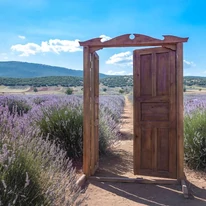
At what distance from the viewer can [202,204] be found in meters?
4.41

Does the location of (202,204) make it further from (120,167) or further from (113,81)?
(113,81)

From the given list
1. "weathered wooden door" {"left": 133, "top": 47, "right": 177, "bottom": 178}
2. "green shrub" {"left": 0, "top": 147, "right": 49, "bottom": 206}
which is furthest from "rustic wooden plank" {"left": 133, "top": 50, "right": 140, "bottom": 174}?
"green shrub" {"left": 0, "top": 147, "right": 49, "bottom": 206}

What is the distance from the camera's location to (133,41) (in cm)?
526

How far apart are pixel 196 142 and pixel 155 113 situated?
1.20 meters

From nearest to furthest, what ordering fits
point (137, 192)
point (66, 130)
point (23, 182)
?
1. point (23, 182)
2. point (137, 192)
3. point (66, 130)

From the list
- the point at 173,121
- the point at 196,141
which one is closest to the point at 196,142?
the point at 196,141

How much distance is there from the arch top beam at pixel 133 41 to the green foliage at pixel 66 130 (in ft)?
6.09

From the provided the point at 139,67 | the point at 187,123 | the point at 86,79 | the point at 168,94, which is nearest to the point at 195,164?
the point at 187,123

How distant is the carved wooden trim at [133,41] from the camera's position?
16.8 ft

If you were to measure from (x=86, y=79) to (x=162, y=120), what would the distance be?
1524 mm

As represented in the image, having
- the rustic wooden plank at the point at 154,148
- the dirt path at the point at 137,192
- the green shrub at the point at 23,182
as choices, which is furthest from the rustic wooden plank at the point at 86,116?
the green shrub at the point at 23,182

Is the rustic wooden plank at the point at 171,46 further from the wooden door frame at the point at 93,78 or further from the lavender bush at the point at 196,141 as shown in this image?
the lavender bush at the point at 196,141

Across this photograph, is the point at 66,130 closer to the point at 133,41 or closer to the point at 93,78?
the point at 93,78

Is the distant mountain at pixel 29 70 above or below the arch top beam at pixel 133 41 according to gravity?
above
